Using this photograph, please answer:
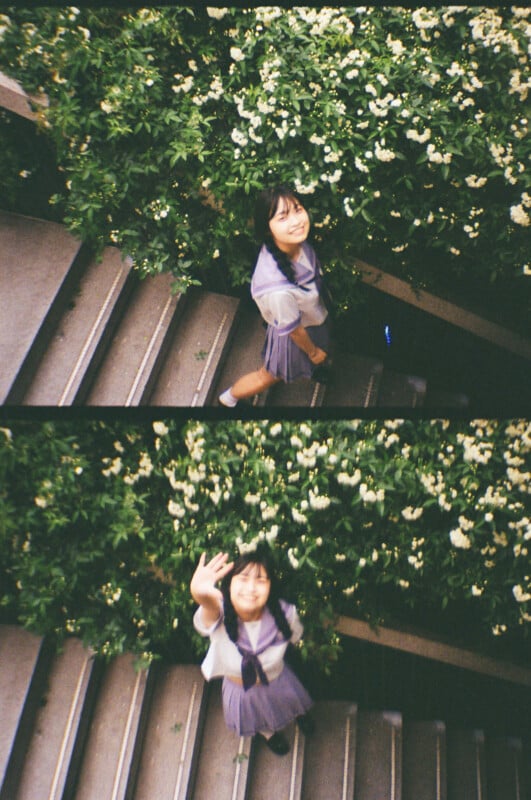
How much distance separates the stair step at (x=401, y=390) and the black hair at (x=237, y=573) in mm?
959

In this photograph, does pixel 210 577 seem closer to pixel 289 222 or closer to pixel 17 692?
pixel 17 692

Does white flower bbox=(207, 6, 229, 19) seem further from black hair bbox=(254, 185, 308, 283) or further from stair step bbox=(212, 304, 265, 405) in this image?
stair step bbox=(212, 304, 265, 405)

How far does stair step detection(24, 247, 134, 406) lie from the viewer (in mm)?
2646

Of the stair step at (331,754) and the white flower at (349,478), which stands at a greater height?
the white flower at (349,478)

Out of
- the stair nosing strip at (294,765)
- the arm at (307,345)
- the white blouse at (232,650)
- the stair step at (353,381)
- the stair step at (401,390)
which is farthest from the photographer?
the stair step at (401,390)

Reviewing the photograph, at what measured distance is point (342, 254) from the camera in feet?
8.49

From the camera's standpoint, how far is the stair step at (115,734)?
2490 mm

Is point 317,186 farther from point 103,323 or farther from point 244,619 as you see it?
point 244,619

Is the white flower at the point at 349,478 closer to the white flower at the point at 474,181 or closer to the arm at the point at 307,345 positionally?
the arm at the point at 307,345

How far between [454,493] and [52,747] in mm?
1807

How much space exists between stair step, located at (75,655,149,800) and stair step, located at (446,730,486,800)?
141 centimetres

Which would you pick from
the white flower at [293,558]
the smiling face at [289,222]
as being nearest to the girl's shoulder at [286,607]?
the white flower at [293,558]

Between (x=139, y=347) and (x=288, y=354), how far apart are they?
2.13ft

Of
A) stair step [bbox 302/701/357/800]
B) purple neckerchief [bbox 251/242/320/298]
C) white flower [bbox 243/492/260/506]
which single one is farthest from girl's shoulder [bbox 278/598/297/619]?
purple neckerchief [bbox 251/242/320/298]
